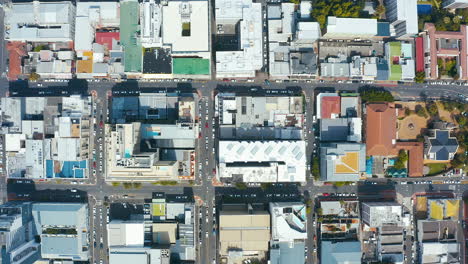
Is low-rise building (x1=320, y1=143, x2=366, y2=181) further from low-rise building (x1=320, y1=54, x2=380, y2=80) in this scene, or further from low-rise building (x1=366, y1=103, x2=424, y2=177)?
low-rise building (x1=320, y1=54, x2=380, y2=80)

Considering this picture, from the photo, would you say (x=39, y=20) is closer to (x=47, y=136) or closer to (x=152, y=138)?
(x=47, y=136)

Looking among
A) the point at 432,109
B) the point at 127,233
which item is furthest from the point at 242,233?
the point at 432,109

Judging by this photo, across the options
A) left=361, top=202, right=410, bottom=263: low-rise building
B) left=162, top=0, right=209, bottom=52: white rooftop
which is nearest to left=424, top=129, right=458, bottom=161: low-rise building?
left=361, top=202, right=410, bottom=263: low-rise building

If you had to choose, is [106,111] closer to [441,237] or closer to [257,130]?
[257,130]

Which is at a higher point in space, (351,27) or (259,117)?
(351,27)

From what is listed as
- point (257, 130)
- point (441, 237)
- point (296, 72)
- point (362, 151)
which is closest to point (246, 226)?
point (257, 130)
